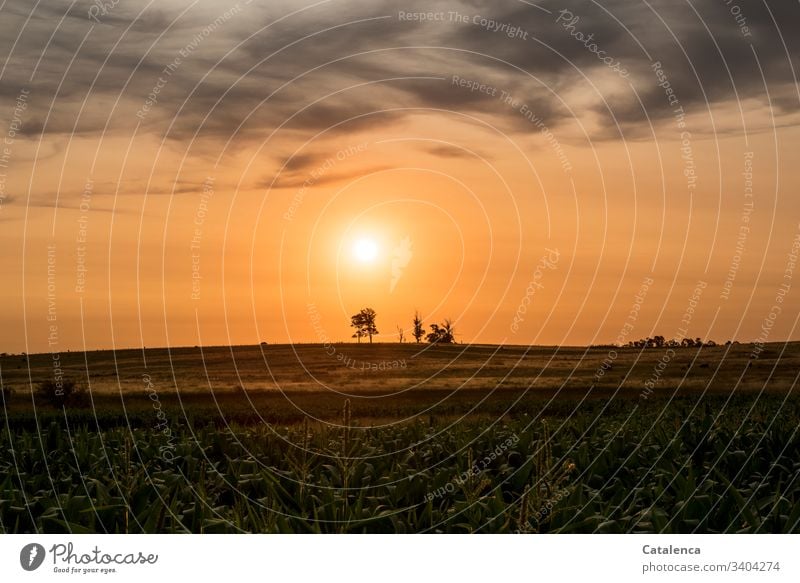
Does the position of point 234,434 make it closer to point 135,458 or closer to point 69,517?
point 135,458

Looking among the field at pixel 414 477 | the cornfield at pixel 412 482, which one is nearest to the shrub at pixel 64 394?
the field at pixel 414 477

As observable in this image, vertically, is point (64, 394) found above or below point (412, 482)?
above

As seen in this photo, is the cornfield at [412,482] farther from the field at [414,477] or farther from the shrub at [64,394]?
the shrub at [64,394]

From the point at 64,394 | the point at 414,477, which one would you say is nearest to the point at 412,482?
the point at 414,477

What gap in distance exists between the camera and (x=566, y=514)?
9.43 metres

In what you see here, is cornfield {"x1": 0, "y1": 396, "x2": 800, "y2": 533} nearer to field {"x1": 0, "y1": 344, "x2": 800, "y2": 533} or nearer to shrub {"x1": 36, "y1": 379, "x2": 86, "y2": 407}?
field {"x1": 0, "y1": 344, "x2": 800, "y2": 533}

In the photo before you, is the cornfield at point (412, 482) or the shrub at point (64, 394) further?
the shrub at point (64, 394)

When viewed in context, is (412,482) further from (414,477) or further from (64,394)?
(64,394)

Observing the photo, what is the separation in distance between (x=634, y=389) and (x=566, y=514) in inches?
965

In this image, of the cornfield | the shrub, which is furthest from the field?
the shrub

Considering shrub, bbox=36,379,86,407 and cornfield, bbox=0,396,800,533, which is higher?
shrub, bbox=36,379,86,407

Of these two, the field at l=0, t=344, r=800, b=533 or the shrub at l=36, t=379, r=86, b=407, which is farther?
the shrub at l=36, t=379, r=86, b=407

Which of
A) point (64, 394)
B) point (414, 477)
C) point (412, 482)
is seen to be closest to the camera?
point (412, 482)
